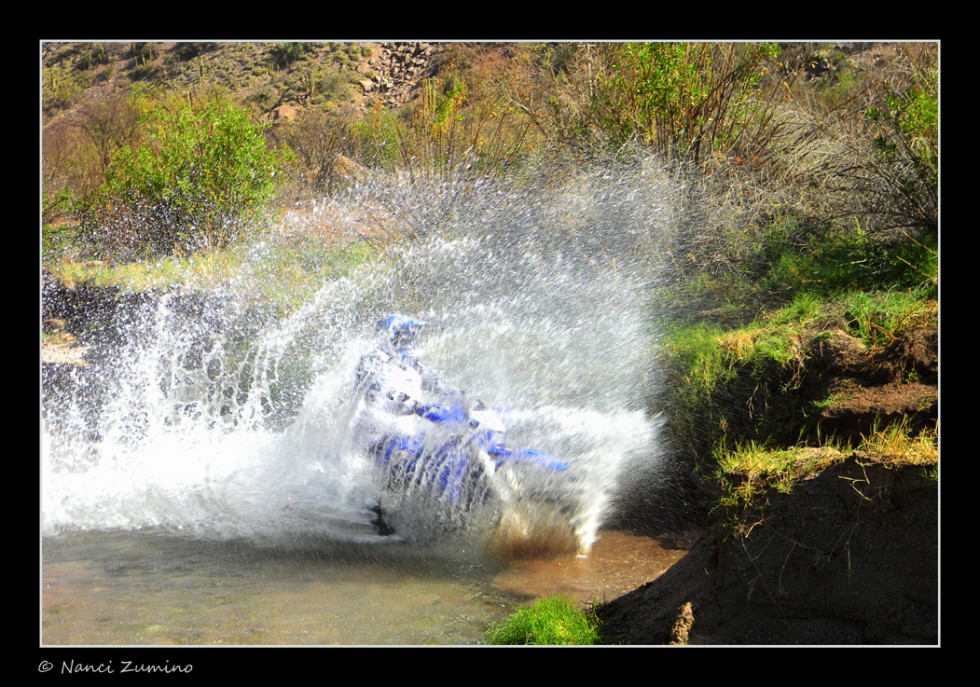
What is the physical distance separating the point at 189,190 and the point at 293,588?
811cm

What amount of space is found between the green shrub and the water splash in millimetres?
1279

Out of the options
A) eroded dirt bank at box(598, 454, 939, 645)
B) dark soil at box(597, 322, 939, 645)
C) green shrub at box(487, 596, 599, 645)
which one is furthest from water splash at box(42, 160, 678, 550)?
eroded dirt bank at box(598, 454, 939, 645)

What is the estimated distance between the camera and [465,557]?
6035mm

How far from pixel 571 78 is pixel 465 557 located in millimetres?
6365

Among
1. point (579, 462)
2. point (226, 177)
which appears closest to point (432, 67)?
point (226, 177)

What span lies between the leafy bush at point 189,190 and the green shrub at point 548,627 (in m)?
8.27

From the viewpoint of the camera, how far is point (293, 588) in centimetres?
544

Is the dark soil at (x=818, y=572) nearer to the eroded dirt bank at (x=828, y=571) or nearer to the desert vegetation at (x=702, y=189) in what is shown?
the eroded dirt bank at (x=828, y=571)

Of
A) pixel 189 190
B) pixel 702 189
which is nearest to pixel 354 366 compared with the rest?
pixel 702 189

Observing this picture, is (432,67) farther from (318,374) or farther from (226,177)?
(318,374)

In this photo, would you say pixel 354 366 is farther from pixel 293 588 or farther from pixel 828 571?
pixel 828 571

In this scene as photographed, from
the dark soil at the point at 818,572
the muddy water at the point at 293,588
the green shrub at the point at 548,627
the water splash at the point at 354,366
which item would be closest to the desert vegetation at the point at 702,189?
the dark soil at the point at 818,572

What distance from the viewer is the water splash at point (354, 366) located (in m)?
6.45

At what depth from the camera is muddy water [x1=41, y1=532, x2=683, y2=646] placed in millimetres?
4867
